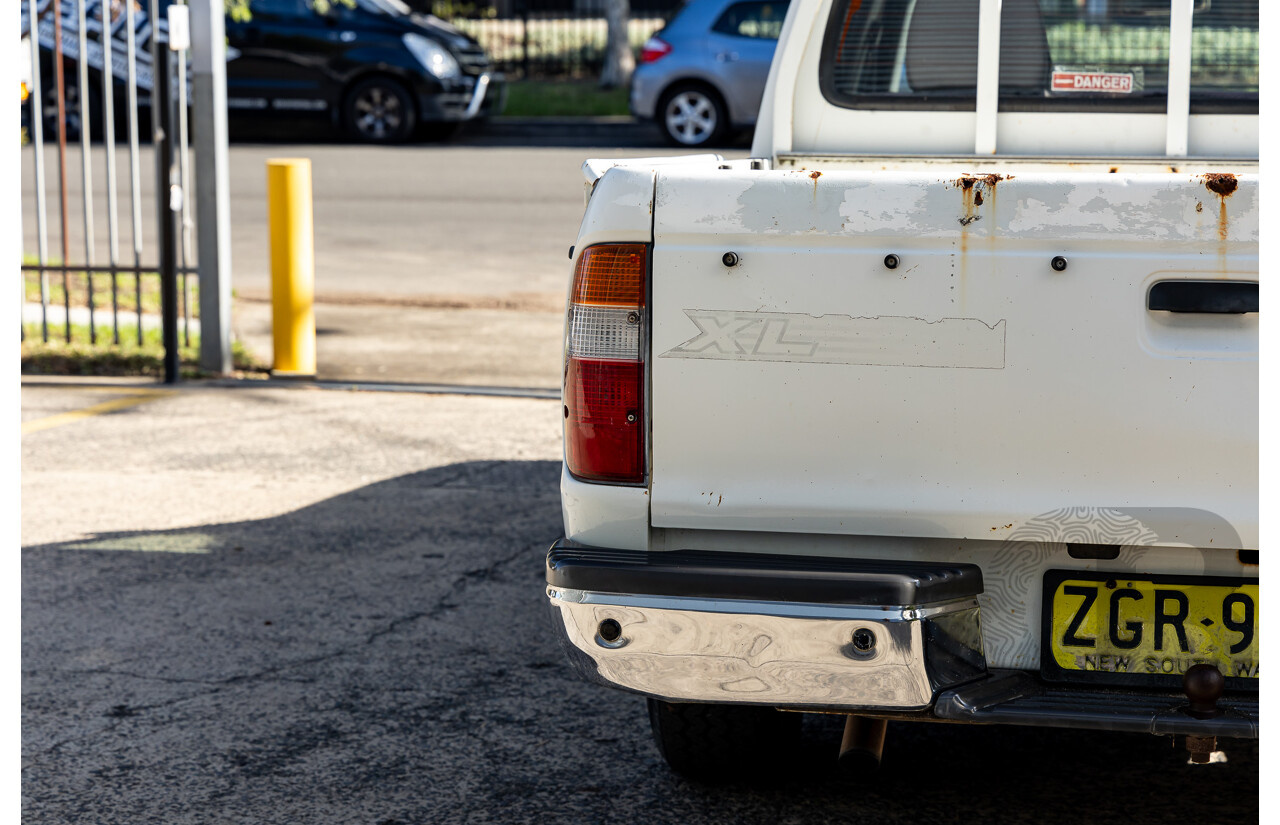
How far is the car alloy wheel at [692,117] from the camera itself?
16.2 metres

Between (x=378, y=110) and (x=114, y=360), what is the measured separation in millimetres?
9359

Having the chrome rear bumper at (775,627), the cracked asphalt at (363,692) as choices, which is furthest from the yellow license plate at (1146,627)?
the cracked asphalt at (363,692)

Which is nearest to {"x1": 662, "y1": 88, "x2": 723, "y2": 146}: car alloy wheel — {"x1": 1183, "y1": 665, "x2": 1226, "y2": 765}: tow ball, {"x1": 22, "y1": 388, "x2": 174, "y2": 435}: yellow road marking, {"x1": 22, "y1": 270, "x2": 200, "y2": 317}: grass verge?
{"x1": 22, "y1": 270, "x2": 200, "y2": 317}: grass verge

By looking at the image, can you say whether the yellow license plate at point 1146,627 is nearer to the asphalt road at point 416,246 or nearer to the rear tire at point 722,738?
the rear tire at point 722,738

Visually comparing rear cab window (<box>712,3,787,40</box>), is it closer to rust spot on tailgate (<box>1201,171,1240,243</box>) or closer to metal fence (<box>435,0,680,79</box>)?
metal fence (<box>435,0,680,79</box>)

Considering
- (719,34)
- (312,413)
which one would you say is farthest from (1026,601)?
(719,34)

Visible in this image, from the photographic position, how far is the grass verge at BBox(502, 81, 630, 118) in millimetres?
19906

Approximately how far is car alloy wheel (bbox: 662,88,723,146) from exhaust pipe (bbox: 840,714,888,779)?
13.8m

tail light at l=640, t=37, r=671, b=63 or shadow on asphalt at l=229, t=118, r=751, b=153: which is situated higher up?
tail light at l=640, t=37, r=671, b=63

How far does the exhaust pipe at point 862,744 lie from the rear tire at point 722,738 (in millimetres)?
211

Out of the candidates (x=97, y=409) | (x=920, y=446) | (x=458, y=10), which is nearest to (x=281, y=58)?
(x=97, y=409)

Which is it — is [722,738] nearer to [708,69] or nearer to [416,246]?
[416,246]
